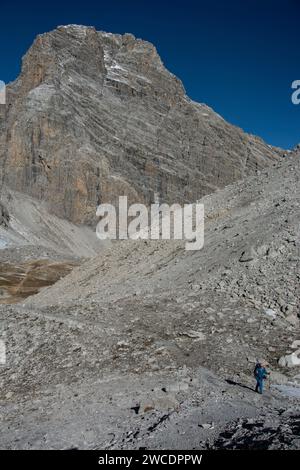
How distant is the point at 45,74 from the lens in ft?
477

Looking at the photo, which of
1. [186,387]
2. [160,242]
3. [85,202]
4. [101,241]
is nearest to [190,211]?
[160,242]

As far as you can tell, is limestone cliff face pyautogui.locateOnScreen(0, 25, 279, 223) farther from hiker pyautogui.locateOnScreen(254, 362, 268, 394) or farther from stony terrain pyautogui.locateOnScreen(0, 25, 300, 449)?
hiker pyautogui.locateOnScreen(254, 362, 268, 394)

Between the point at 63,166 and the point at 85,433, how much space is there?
124 meters

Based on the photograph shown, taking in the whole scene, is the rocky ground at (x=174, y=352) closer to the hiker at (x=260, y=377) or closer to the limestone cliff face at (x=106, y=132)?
the hiker at (x=260, y=377)

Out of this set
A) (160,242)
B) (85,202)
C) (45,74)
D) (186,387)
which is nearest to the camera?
(186,387)

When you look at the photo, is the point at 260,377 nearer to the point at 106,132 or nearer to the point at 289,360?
the point at 289,360

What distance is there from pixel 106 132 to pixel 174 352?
138097mm

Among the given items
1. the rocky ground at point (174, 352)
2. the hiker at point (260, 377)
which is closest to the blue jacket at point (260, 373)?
the hiker at point (260, 377)

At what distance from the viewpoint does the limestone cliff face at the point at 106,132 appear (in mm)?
131500

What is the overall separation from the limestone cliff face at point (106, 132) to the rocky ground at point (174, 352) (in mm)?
109768

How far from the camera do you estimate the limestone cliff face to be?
5177 inches

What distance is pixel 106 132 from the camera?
148 meters

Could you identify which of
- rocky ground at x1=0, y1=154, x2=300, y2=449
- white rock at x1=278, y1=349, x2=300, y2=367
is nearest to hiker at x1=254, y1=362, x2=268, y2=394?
rocky ground at x1=0, y1=154, x2=300, y2=449

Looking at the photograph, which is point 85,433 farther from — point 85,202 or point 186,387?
point 85,202
